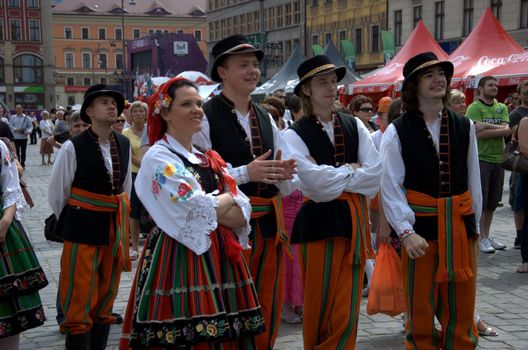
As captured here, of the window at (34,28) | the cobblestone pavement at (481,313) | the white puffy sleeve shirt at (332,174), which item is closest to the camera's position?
the white puffy sleeve shirt at (332,174)

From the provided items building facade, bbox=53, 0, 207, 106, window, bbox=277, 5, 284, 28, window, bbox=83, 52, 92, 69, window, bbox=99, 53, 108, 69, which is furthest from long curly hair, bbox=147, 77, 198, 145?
window, bbox=83, 52, 92, 69

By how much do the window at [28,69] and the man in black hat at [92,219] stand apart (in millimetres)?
81687

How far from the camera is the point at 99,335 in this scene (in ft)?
15.1

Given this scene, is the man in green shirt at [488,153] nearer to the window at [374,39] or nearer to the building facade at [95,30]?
the window at [374,39]

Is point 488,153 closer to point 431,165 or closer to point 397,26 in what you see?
point 431,165

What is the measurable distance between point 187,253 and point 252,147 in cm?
117

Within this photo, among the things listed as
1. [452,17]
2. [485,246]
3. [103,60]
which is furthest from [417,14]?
[103,60]

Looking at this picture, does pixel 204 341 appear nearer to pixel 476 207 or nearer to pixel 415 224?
pixel 415 224

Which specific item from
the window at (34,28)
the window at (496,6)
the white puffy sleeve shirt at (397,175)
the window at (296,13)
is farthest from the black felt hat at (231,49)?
the window at (34,28)

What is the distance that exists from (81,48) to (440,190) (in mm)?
100396

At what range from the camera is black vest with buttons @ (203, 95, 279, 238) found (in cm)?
399

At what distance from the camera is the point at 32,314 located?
4035 mm

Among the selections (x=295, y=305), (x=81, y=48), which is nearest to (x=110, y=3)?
(x=81, y=48)

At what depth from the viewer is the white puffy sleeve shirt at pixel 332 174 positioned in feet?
13.1
